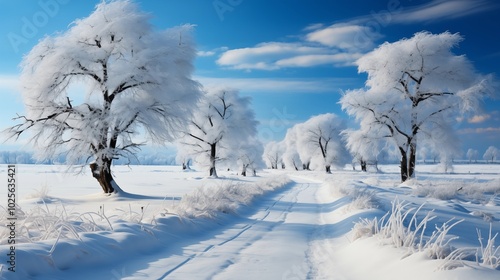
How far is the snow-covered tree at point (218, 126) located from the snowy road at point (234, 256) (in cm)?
2852

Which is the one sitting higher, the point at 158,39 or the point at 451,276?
the point at 158,39

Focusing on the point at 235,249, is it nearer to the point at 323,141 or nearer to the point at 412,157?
the point at 412,157

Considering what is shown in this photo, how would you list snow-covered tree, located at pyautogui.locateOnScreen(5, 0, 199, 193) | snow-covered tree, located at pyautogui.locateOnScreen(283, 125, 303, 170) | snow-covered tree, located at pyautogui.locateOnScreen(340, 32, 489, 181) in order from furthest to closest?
snow-covered tree, located at pyautogui.locateOnScreen(283, 125, 303, 170)
snow-covered tree, located at pyautogui.locateOnScreen(340, 32, 489, 181)
snow-covered tree, located at pyautogui.locateOnScreen(5, 0, 199, 193)

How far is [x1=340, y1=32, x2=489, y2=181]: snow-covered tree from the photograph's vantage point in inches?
894

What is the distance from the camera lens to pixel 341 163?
63531 millimetres

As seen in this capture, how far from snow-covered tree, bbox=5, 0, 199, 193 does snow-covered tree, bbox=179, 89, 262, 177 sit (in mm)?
19189

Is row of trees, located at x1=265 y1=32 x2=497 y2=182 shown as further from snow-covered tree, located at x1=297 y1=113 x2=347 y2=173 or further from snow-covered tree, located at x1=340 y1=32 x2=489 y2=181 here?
snow-covered tree, located at x1=297 y1=113 x2=347 y2=173

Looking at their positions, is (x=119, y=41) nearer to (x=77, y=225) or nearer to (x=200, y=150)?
(x=77, y=225)

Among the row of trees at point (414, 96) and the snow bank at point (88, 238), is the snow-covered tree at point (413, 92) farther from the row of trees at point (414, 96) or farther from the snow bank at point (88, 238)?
the snow bank at point (88, 238)

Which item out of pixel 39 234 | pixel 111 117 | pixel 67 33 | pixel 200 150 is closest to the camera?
pixel 39 234

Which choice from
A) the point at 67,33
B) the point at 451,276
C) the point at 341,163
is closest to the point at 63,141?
the point at 67,33

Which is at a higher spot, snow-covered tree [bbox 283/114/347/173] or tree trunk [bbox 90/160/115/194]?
snow-covered tree [bbox 283/114/347/173]

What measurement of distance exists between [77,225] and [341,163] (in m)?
60.3

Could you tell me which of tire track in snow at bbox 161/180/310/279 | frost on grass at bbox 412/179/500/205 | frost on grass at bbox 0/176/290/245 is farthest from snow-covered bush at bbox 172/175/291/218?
frost on grass at bbox 412/179/500/205
